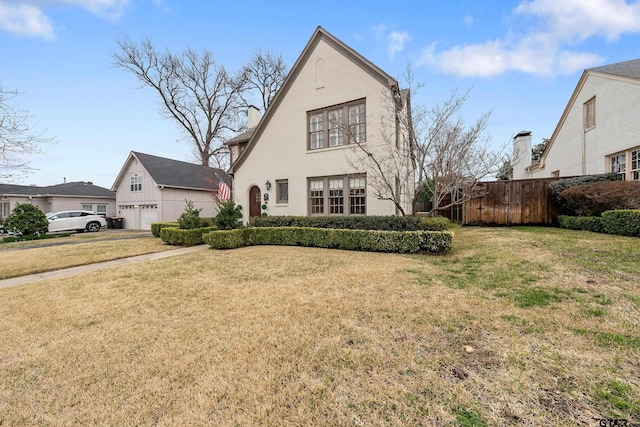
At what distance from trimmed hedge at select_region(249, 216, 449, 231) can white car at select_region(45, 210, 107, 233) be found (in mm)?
17419

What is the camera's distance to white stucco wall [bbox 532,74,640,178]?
997cm

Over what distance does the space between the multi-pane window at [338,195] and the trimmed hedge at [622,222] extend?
7622 mm

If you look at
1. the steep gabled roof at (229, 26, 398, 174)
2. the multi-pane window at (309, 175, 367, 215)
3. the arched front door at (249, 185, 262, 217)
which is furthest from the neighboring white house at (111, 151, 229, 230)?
A: the multi-pane window at (309, 175, 367, 215)

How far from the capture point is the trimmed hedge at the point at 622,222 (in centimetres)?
713

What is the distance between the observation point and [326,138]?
38.5ft

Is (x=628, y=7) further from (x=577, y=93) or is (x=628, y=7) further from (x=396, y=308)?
(x=396, y=308)

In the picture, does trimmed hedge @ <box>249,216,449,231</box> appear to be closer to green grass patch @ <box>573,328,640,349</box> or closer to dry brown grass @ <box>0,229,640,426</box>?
dry brown grass @ <box>0,229,640,426</box>

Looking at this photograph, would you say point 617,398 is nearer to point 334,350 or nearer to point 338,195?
point 334,350

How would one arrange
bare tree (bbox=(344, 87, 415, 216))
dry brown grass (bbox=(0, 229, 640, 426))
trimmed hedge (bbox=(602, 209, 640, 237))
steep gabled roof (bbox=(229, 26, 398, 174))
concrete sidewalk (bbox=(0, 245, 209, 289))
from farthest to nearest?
steep gabled roof (bbox=(229, 26, 398, 174)) < bare tree (bbox=(344, 87, 415, 216)) < trimmed hedge (bbox=(602, 209, 640, 237)) < concrete sidewalk (bbox=(0, 245, 209, 289)) < dry brown grass (bbox=(0, 229, 640, 426))

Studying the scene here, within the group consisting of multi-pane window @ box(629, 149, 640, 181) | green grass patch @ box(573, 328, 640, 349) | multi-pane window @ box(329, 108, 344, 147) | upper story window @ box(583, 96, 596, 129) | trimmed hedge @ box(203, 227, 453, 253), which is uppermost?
upper story window @ box(583, 96, 596, 129)

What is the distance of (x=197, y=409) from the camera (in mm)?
2102

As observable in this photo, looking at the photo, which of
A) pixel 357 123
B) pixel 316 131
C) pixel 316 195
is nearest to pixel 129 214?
pixel 316 195

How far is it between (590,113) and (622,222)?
8577 millimetres

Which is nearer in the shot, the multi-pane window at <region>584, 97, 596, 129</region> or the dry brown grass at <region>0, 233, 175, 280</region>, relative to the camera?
the dry brown grass at <region>0, 233, 175, 280</region>
